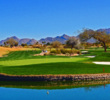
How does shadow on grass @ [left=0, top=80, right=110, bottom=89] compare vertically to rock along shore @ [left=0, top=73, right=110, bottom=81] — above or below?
below

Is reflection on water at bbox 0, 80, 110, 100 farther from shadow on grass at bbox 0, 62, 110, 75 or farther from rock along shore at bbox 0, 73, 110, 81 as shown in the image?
shadow on grass at bbox 0, 62, 110, 75

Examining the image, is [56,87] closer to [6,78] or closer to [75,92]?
[75,92]

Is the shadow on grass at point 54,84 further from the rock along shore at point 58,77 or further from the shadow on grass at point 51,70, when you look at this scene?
the shadow on grass at point 51,70

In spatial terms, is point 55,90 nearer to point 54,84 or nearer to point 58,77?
point 54,84

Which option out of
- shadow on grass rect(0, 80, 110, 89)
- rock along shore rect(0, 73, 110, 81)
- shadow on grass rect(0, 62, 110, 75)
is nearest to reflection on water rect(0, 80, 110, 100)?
shadow on grass rect(0, 80, 110, 89)

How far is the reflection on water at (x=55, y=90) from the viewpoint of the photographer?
16.1m

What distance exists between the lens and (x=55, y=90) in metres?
18.4

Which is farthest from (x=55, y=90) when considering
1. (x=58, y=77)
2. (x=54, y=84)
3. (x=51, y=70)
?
(x=51, y=70)

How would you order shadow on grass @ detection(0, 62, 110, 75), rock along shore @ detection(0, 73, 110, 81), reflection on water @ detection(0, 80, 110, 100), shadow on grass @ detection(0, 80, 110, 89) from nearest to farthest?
reflection on water @ detection(0, 80, 110, 100) < shadow on grass @ detection(0, 80, 110, 89) < rock along shore @ detection(0, 73, 110, 81) < shadow on grass @ detection(0, 62, 110, 75)

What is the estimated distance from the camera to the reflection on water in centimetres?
1611

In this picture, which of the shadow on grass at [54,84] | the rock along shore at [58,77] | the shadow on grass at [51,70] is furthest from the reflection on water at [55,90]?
the shadow on grass at [51,70]

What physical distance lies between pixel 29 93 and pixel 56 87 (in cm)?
300

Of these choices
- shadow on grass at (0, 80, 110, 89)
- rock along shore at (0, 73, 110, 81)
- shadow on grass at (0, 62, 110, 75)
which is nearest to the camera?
shadow on grass at (0, 80, 110, 89)

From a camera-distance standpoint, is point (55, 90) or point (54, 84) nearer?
point (55, 90)
